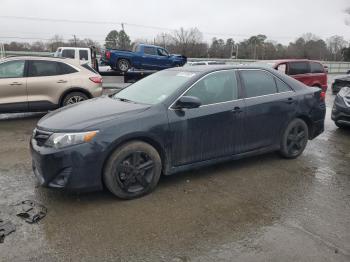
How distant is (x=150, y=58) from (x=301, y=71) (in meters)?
11.1

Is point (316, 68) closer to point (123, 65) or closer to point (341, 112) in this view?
point (341, 112)

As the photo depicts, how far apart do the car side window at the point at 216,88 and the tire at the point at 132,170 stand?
98cm

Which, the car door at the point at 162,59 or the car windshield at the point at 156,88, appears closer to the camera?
the car windshield at the point at 156,88

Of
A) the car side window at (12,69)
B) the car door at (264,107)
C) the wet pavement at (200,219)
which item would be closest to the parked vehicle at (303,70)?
the car door at (264,107)

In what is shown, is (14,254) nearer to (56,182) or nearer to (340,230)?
(56,182)

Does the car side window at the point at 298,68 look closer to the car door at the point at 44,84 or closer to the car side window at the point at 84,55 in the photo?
the car door at the point at 44,84

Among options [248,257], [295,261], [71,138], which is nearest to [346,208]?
[295,261]

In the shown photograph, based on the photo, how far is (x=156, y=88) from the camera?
4.90m

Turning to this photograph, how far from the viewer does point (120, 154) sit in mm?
3951

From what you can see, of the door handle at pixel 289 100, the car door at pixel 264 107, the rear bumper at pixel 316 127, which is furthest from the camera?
the rear bumper at pixel 316 127

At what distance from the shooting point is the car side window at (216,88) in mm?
4664

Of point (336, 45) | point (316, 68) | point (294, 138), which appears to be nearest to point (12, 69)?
point (294, 138)

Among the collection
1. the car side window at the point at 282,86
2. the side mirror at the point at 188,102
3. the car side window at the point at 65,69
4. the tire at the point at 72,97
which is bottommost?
the tire at the point at 72,97

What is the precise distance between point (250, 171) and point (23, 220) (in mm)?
3136
